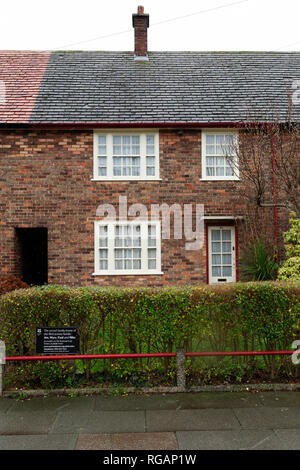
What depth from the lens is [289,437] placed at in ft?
12.9

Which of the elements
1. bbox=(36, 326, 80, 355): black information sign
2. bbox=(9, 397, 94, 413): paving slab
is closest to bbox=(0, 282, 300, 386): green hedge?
bbox=(36, 326, 80, 355): black information sign

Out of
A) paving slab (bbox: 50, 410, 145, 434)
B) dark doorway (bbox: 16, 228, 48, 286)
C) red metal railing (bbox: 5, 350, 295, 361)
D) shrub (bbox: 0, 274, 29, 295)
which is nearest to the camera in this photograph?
paving slab (bbox: 50, 410, 145, 434)

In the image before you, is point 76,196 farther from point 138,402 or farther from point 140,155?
point 138,402

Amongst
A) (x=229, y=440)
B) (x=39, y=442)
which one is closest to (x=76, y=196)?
(x=39, y=442)

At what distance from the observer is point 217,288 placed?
17.8ft

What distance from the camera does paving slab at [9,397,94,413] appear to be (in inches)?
188

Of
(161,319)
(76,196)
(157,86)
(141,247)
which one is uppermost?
(157,86)

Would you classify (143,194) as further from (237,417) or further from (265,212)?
(237,417)

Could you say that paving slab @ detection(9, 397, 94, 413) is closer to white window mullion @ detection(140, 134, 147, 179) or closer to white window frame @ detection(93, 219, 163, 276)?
white window frame @ detection(93, 219, 163, 276)

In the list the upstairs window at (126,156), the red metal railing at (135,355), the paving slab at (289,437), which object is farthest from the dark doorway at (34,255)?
the paving slab at (289,437)
